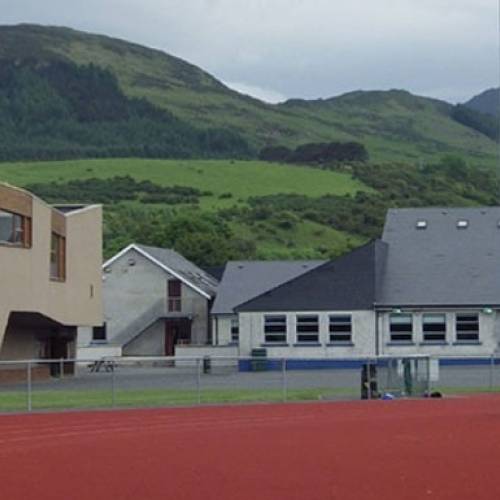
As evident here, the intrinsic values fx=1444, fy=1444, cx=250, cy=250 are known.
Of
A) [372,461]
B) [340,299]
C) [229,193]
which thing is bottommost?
[372,461]

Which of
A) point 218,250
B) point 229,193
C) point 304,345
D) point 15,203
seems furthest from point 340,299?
point 229,193

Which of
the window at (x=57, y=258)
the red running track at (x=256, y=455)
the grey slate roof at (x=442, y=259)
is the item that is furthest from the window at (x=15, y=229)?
the red running track at (x=256, y=455)

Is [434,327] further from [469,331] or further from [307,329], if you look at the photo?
[307,329]

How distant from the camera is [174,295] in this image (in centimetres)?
8169

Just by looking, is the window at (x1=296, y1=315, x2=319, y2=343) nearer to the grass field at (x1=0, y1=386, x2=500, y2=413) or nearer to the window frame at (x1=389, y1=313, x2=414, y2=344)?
the window frame at (x1=389, y1=313, x2=414, y2=344)

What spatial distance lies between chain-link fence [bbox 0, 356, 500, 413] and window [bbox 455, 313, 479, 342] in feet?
5.66

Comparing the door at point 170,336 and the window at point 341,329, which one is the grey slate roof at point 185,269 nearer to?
the door at point 170,336

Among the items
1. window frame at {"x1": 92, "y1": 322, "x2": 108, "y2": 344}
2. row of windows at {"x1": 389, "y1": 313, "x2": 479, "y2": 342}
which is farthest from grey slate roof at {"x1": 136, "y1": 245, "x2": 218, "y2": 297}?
row of windows at {"x1": 389, "y1": 313, "x2": 479, "y2": 342}

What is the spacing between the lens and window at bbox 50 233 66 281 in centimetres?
5956

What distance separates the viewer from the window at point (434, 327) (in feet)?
213

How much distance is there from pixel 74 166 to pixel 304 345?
378 ft

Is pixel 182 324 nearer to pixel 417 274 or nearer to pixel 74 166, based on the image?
pixel 417 274

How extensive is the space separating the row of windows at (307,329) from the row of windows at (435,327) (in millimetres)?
2104

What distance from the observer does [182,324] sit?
269ft
